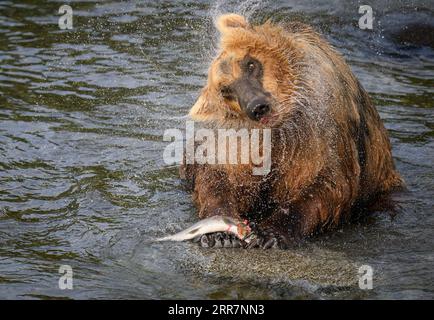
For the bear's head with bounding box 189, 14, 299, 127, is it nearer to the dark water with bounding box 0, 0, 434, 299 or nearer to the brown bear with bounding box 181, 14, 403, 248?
the brown bear with bounding box 181, 14, 403, 248

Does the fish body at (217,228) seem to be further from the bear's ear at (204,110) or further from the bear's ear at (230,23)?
the bear's ear at (230,23)

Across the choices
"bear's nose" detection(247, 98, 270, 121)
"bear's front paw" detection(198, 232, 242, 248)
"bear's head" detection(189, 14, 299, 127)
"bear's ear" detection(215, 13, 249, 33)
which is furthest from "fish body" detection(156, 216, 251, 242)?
"bear's ear" detection(215, 13, 249, 33)

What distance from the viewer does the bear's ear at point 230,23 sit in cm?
714

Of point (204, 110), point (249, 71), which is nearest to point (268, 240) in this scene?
point (204, 110)

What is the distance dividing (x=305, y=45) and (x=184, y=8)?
21.1ft

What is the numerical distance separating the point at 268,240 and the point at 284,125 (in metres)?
0.85

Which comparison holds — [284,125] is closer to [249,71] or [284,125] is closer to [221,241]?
[249,71]

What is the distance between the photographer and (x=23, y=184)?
8398mm

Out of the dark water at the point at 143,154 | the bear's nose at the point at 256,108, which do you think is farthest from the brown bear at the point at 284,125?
the dark water at the point at 143,154

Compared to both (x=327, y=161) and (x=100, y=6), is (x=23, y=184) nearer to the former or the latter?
(x=327, y=161)

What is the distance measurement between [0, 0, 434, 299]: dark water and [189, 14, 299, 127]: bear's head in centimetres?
69

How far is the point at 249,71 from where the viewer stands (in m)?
6.88

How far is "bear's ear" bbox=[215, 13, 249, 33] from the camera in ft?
23.4
